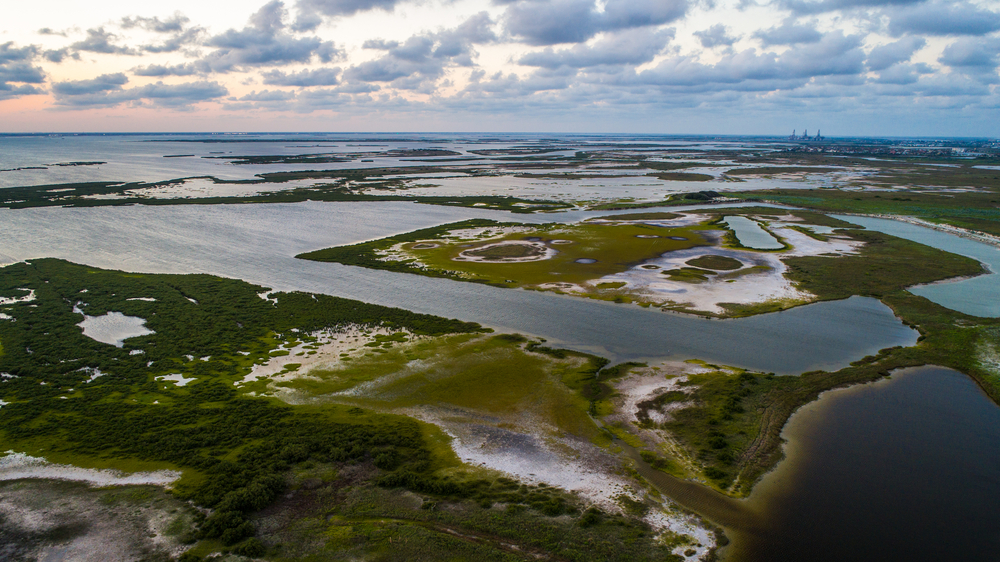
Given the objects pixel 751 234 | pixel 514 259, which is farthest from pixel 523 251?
pixel 751 234

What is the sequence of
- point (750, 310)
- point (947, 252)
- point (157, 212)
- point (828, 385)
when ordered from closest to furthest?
point (828, 385)
point (750, 310)
point (947, 252)
point (157, 212)

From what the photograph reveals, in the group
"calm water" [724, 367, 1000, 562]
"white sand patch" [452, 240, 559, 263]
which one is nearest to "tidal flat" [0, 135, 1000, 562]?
"calm water" [724, 367, 1000, 562]

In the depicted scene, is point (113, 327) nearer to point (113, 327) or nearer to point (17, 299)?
point (113, 327)

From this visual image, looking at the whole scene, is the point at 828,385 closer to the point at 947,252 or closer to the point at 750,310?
the point at 750,310

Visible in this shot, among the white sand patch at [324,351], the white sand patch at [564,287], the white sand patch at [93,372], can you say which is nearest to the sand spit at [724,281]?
the white sand patch at [564,287]

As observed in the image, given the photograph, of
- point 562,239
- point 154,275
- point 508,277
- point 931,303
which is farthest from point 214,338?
point 931,303

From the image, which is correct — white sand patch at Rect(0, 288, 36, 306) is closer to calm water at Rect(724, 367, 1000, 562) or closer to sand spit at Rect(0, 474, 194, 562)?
sand spit at Rect(0, 474, 194, 562)
